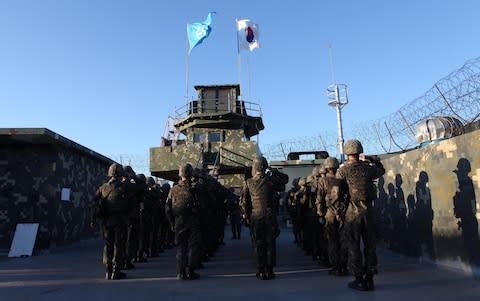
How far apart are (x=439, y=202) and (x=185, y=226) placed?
14.2 ft

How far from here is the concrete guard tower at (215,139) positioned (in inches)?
838

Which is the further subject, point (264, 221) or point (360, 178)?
point (264, 221)

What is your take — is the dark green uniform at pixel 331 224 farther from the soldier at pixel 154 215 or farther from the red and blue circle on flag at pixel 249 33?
the red and blue circle on flag at pixel 249 33

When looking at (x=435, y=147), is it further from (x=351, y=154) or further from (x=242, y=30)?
(x=242, y=30)

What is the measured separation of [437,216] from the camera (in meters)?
7.16

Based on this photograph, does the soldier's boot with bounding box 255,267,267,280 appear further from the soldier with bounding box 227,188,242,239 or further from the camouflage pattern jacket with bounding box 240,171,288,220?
the soldier with bounding box 227,188,242,239

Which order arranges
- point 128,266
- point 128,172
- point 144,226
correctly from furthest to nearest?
point 144,226
point 128,172
point 128,266

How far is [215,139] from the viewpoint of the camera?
925 inches

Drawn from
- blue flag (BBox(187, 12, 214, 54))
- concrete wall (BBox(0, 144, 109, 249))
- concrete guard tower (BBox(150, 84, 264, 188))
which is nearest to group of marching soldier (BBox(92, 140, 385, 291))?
concrete wall (BBox(0, 144, 109, 249))

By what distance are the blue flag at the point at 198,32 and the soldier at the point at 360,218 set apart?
21.5 m

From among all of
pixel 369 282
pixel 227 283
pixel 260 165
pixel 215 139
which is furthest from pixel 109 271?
pixel 215 139

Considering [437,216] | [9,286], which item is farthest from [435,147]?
[9,286]

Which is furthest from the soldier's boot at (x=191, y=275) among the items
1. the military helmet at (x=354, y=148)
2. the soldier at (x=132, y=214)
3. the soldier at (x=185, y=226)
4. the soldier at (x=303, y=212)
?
the military helmet at (x=354, y=148)

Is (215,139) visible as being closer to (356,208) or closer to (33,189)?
(33,189)
